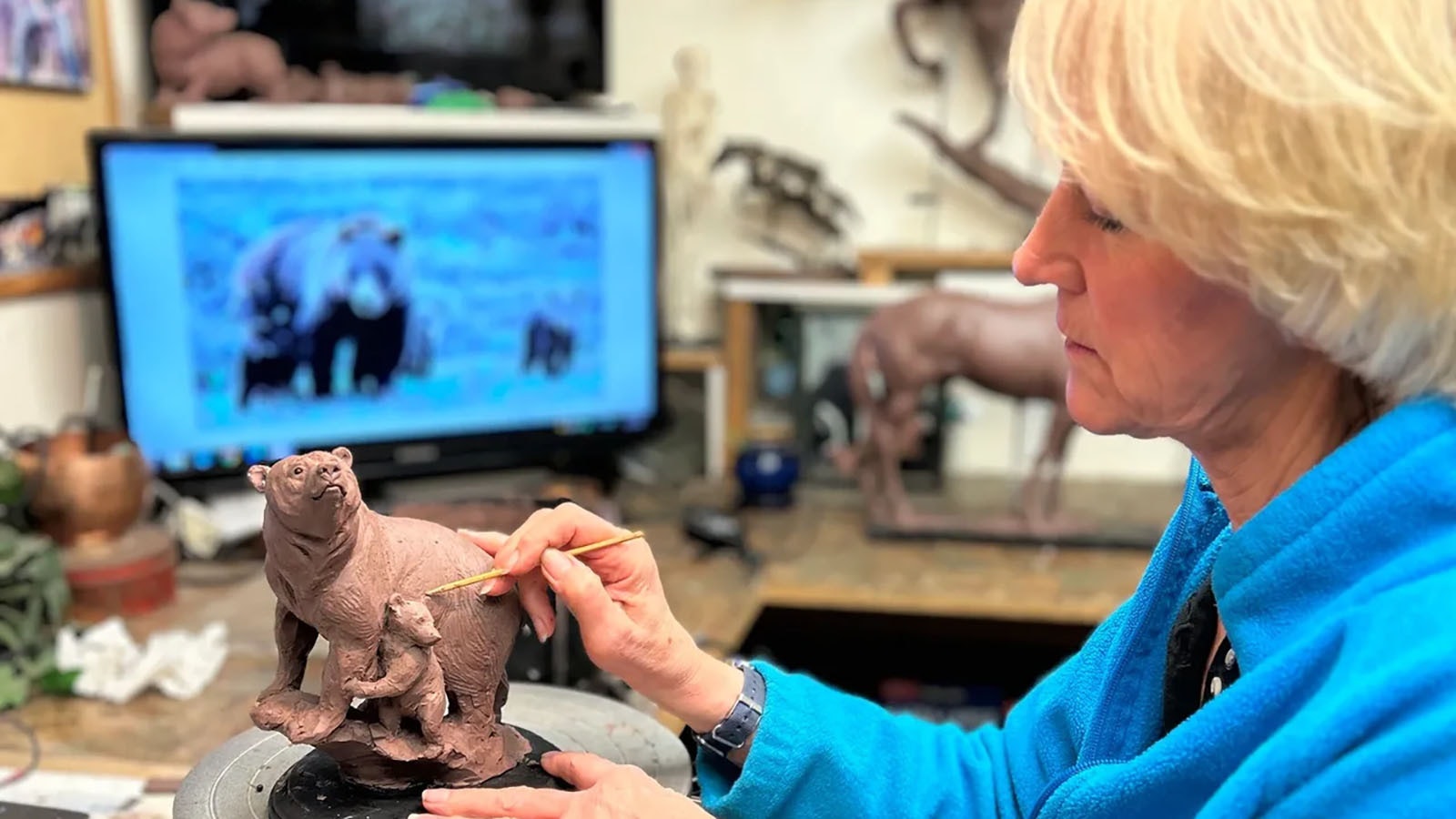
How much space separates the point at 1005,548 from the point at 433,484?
83cm

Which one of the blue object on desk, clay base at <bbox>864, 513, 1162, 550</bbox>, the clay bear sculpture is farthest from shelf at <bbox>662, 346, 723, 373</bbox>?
the clay bear sculpture

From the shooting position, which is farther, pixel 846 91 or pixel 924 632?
pixel 846 91

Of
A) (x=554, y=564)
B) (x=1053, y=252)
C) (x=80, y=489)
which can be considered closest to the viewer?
(x=1053, y=252)

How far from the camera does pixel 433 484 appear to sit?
174 cm

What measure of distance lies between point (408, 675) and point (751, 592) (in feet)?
2.59

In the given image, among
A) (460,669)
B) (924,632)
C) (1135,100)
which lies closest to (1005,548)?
(924,632)

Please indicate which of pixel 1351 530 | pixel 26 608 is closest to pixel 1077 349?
pixel 1351 530

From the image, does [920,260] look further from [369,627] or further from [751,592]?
[369,627]

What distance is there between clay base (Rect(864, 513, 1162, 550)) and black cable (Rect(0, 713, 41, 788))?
1.05 meters

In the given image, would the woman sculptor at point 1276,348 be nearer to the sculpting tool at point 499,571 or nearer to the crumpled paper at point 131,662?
the sculpting tool at point 499,571

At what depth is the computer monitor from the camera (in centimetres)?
144

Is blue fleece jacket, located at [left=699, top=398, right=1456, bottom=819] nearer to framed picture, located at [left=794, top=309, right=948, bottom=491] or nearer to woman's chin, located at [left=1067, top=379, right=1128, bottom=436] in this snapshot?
woman's chin, located at [left=1067, top=379, right=1128, bottom=436]

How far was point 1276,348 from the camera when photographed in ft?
1.95

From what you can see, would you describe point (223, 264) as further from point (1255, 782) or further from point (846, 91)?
point (1255, 782)
